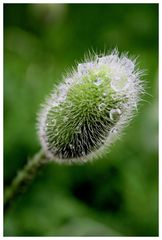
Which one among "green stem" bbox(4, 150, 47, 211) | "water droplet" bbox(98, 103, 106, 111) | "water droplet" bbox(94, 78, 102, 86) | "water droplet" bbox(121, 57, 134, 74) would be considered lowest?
"green stem" bbox(4, 150, 47, 211)

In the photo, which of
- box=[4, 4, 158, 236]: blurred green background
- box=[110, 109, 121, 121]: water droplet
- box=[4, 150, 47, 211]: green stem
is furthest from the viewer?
box=[4, 4, 158, 236]: blurred green background

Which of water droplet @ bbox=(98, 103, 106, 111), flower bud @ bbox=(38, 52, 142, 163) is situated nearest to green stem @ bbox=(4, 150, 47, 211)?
flower bud @ bbox=(38, 52, 142, 163)

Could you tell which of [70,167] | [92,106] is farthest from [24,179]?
[70,167]

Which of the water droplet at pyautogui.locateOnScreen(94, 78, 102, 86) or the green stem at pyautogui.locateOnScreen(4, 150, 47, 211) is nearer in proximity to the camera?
the water droplet at pyautogui.locateOnScreen(94, 78, 102, 86)

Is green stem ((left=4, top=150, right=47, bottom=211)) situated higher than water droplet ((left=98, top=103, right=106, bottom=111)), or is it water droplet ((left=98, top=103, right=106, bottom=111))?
water droplet ((left=98, top=103, right=106, bottom=111))

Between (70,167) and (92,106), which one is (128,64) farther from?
(70,167)

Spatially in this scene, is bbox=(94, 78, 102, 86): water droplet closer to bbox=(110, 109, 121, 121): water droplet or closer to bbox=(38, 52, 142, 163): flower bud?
bbox=(38, 52, 142, 163): flower bud

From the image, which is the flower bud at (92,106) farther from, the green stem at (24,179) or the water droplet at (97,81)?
the green stem at (24,179)

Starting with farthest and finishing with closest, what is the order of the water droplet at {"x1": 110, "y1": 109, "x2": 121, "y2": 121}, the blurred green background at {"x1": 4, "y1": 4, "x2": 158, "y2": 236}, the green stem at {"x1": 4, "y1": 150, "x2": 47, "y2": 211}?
the blurred green background at {"x1": 4, "y1": 4, "x2": 158, "y2": 236} < the green stem at {"x1": 4, "y1": 150, "x2": 47, "y2": 211} < the water droplet at {"x1": 110, "y1": 109, "x2": 121, "y2": 121}

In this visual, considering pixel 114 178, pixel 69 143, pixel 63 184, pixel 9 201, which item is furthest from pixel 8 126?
pixel 69 143

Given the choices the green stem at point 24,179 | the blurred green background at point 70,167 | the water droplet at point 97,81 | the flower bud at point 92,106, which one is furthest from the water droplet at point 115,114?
the blurred green background at point 70,167
